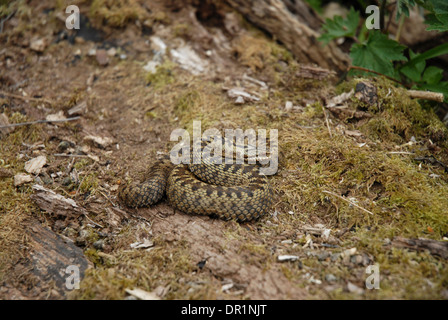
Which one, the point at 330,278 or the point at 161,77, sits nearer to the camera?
the point at 330,278

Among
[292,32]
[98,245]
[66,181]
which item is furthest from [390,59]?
[66,181]

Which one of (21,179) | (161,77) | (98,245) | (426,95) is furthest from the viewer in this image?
(161,77)

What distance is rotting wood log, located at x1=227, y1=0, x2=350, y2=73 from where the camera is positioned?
296 inches

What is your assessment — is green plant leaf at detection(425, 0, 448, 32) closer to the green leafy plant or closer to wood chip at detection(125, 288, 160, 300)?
the green leafy plant

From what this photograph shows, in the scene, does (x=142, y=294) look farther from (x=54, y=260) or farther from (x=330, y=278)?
(x=330, y=278)

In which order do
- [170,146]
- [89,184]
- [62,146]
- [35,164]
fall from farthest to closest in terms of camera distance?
[170,146] → [62,146] → [35,164] → [89,184]

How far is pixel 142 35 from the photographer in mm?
7805

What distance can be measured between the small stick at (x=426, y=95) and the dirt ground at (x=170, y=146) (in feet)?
0.57

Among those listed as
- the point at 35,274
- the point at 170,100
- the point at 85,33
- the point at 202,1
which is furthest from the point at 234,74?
the point at 35,274

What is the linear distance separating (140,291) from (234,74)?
4890 millimetres

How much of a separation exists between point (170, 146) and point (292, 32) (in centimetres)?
394

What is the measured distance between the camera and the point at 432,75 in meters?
6.16

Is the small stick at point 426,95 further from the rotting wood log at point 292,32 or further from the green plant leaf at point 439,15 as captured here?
the rotting wood log at point 292,32

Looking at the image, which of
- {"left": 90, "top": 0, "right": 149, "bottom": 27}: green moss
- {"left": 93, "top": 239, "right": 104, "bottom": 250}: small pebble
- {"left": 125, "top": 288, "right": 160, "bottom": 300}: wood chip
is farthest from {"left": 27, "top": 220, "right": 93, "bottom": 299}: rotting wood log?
{"left": 90, "top": 0, "right": 149, "bottom": 27}: green moss
